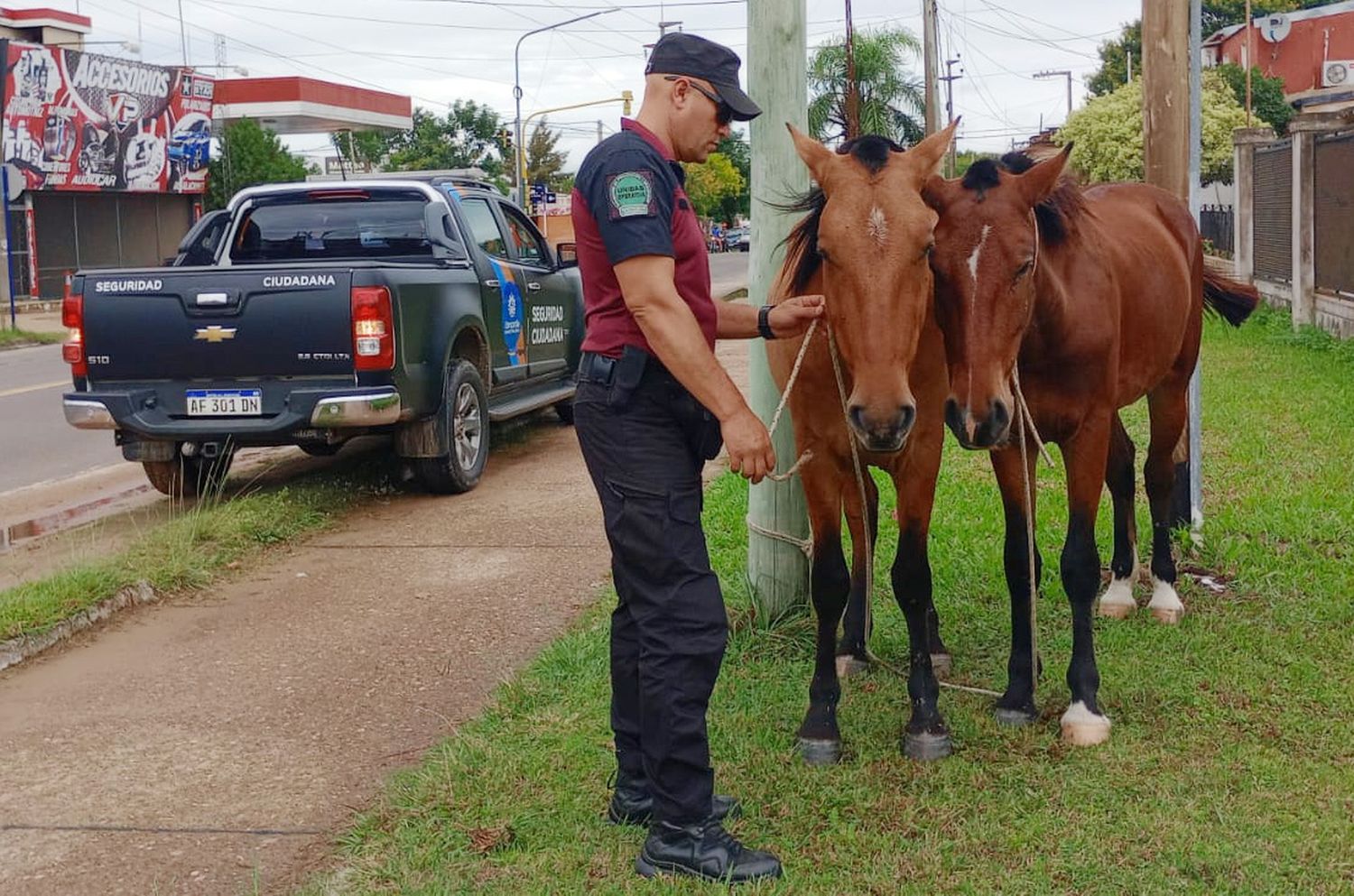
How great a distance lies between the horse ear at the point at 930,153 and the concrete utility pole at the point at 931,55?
31010 mm

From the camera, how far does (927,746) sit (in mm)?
4527

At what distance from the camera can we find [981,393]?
408 centimetres

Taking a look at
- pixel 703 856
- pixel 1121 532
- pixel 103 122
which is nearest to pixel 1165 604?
pixel 1121 532

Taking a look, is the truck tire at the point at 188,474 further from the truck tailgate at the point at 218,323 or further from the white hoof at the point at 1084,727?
the white hoof at the point at 1084,727

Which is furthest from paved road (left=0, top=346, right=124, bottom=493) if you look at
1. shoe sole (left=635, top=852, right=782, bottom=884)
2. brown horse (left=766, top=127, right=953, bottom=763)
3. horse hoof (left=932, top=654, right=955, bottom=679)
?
shoe sole (left=635, top=852, right=782, bottom=884)

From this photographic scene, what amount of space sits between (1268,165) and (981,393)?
645 inches

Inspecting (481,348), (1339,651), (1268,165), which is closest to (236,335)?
(481,348)

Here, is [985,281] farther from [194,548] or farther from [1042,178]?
[194,548]

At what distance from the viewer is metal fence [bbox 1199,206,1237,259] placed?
24.3 meters

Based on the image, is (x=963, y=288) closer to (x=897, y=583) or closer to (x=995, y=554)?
(x=897, y=583)

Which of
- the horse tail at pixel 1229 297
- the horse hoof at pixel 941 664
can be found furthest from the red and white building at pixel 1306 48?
the horse hoof at pixel 941 664

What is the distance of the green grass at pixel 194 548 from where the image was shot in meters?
6.14

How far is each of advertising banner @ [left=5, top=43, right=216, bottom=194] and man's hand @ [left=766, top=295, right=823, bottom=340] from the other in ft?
102

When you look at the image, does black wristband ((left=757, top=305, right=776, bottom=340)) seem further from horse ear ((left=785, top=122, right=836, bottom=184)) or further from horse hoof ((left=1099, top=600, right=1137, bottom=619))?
horse hoof ((left=1099, top=600, right=1137, bottom=619))
